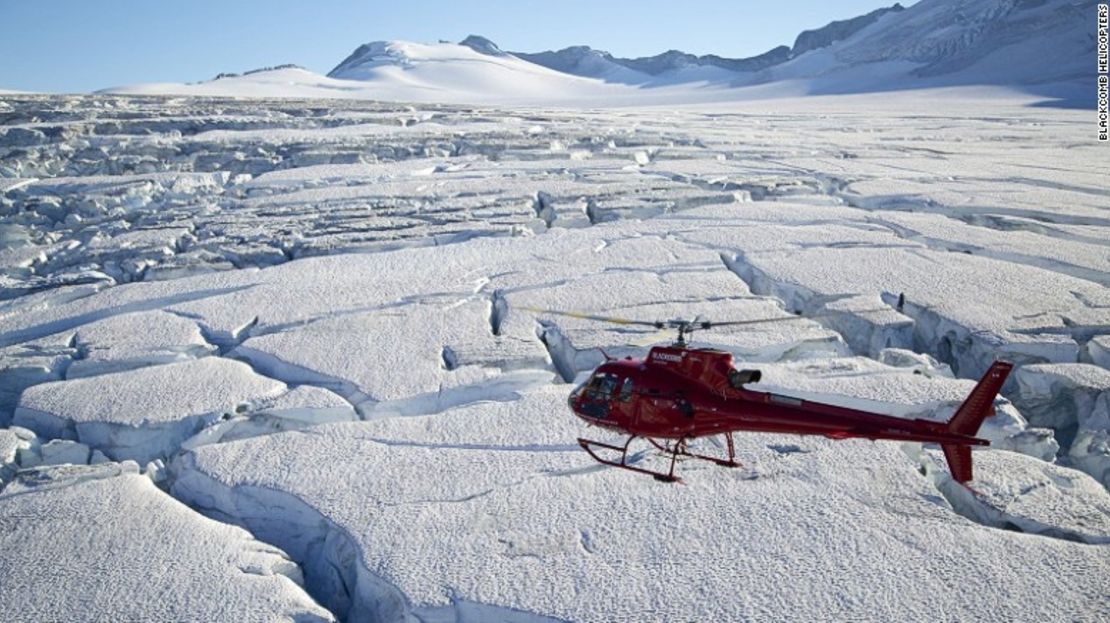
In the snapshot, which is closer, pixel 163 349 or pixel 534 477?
pixel 534 477

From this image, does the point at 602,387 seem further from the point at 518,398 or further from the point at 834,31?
the point at 834,31

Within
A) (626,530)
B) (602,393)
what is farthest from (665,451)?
(626,530)

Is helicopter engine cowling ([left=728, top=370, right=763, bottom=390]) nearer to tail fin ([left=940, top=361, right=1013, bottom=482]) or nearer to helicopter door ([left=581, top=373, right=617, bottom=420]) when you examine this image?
helicopter door ([left=581, top=373, right=617, bottom=420])

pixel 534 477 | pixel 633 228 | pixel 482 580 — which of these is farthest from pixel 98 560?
pixel 633 228

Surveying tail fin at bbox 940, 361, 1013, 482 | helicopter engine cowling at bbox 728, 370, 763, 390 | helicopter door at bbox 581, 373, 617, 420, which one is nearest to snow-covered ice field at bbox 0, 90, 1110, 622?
tail fin at bbox 940, 361, 1013, 482

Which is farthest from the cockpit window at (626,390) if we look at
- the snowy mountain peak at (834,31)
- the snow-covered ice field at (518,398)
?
the snowy mountain peak at (834,31)

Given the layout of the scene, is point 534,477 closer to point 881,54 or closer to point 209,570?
point 209,570
